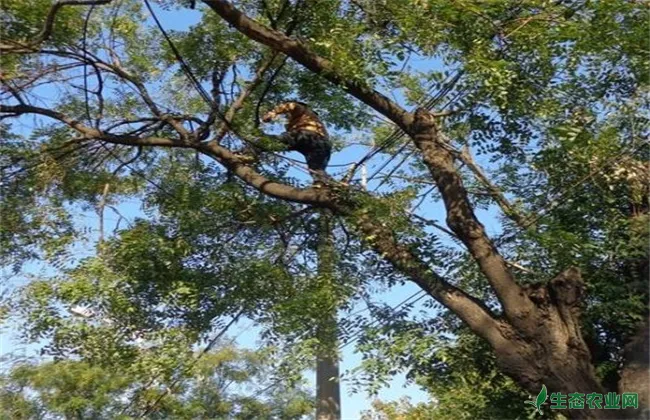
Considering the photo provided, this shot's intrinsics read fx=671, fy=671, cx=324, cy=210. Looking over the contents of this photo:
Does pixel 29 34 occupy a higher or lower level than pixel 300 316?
higher

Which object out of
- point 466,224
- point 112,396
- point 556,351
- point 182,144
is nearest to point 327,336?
point 466,224

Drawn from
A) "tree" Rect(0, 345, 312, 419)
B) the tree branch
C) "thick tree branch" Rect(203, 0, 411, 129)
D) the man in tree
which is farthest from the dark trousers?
"tree" Rect(0, 345, 312, 419)

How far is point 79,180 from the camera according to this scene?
18.5 ft

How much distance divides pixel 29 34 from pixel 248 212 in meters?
2.07

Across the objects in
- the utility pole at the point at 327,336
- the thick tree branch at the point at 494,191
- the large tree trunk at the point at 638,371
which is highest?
the thick tree branch at the point at 494,191

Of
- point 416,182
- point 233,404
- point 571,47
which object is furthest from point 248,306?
point 233,404

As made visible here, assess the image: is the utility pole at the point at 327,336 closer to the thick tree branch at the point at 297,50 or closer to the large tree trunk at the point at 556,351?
the thick tree branch at the point at 297,50

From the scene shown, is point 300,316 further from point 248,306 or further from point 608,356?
point 608,356

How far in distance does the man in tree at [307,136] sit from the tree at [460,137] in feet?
0.72

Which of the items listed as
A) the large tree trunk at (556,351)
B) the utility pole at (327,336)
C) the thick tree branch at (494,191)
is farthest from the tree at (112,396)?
the large tree trunk at (556,351)

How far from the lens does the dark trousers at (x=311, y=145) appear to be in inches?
206

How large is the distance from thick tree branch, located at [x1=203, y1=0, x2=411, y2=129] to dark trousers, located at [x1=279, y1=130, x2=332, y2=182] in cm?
88

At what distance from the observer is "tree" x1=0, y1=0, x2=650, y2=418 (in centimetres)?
391

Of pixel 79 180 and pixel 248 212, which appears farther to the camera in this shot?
pixel 79 180
